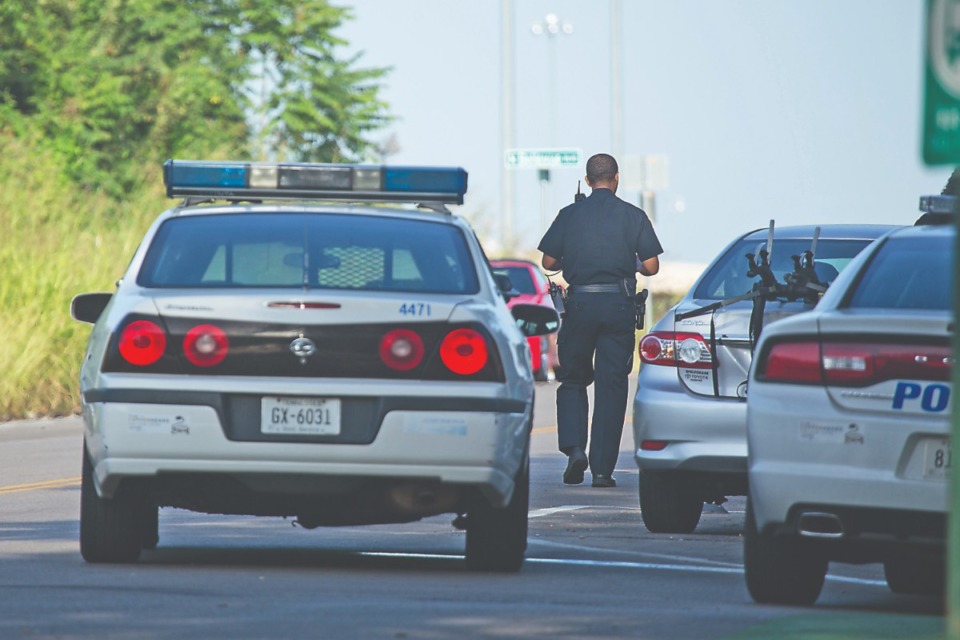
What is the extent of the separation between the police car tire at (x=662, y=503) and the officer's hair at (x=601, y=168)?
287 centimetres

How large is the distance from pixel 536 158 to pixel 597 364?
1649 centimetres

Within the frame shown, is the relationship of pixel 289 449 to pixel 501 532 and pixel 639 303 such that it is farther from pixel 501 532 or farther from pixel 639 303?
pixel 639 303

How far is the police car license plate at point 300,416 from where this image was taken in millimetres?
8031

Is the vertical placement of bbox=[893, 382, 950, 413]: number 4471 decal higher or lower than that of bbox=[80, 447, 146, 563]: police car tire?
higher

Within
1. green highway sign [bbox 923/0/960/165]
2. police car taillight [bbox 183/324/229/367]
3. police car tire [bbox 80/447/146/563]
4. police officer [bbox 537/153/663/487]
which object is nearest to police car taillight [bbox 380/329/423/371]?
police car taillight [bbox 183/324/229/367]

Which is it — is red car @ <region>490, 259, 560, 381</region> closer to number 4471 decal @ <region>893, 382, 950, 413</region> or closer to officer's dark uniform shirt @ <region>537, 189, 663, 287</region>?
officer's dark uniform shirt @ <region>537, 189, 663, 287</region>

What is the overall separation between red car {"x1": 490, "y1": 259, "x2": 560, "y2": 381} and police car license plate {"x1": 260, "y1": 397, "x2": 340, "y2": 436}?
1886 cm

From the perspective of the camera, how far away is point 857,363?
7.19 m

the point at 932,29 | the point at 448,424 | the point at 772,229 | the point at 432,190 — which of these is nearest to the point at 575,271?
the point at 772,229

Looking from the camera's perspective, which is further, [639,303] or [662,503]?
[639,303]

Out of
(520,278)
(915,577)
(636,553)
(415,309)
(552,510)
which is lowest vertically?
(520,278)

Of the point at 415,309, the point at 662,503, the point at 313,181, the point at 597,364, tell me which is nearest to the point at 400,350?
the point at 415,309

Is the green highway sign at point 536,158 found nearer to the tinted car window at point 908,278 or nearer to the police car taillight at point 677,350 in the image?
the police car taillight at point 677,350

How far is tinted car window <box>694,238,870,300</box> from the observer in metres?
11.1
